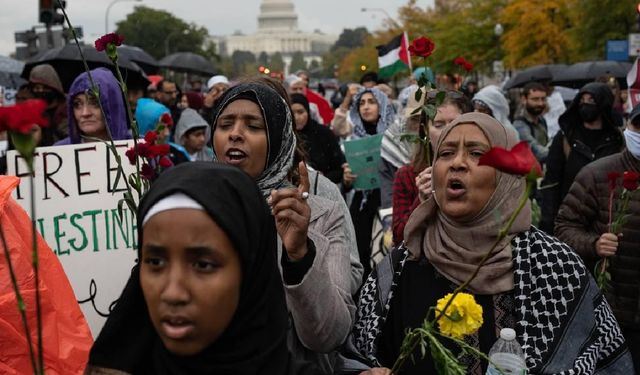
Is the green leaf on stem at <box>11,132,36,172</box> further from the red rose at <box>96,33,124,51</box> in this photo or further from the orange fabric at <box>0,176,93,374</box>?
the red rose at <box>96,33,124,51</box>

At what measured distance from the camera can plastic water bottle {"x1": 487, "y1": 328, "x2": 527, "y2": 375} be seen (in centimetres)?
277

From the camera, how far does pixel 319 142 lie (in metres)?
8.31

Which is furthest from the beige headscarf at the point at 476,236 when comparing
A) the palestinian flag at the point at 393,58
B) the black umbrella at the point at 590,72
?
the black umbrella at the point at 590,72

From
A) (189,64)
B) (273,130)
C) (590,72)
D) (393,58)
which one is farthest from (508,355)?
(189,64)

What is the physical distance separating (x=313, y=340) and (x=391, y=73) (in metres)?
7.92

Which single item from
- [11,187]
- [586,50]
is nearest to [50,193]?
[11,187]

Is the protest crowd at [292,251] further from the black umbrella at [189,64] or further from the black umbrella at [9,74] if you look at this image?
the black umbrella at [189,64]

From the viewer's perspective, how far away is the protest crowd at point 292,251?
6.88 feet

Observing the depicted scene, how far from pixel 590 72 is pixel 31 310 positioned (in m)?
19.9

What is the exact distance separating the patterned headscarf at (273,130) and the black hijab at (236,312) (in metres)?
1.09

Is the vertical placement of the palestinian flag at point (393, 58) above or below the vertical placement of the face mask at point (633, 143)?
above

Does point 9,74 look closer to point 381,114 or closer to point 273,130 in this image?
point 381,114

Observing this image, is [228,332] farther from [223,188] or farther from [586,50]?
[586,50]

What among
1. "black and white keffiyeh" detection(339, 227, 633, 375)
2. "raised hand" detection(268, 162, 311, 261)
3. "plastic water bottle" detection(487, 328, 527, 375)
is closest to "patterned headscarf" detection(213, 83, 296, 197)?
"black and white keffiyeh" detection(339, 227, 633, 375)
